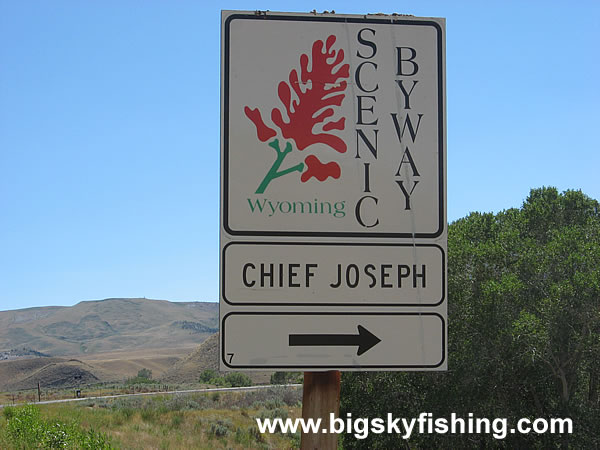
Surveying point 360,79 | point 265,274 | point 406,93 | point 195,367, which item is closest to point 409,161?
point 406,93

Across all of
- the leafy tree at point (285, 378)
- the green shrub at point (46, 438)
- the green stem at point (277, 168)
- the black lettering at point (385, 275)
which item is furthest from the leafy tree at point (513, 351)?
the leafy tree at point (285, 378)

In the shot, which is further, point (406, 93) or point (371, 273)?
point (406, 93)

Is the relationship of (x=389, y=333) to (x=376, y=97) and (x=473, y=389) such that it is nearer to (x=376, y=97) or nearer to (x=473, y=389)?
(x=376, y=97)

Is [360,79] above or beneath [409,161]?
above

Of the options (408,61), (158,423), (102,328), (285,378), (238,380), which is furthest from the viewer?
(102,328)

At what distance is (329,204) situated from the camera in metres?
2.99

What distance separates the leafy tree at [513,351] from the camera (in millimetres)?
19438

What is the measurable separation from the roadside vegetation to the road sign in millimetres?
12673

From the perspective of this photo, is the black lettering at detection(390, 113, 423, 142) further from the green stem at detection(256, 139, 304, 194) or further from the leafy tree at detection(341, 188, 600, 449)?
the leafy tree at detection(341, 188, 600, 449)

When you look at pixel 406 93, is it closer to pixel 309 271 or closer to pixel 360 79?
pixel 360 79

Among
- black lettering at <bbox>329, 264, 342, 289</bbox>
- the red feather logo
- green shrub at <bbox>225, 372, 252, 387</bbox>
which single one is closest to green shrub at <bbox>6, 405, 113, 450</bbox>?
black lettering at <bbox>329, 264, 342, 289</bbox>

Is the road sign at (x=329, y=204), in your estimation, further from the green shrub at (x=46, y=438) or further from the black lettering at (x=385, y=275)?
the green shrub at (x=46, y=438)

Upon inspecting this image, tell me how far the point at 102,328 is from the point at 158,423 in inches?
6101

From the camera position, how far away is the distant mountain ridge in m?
152
